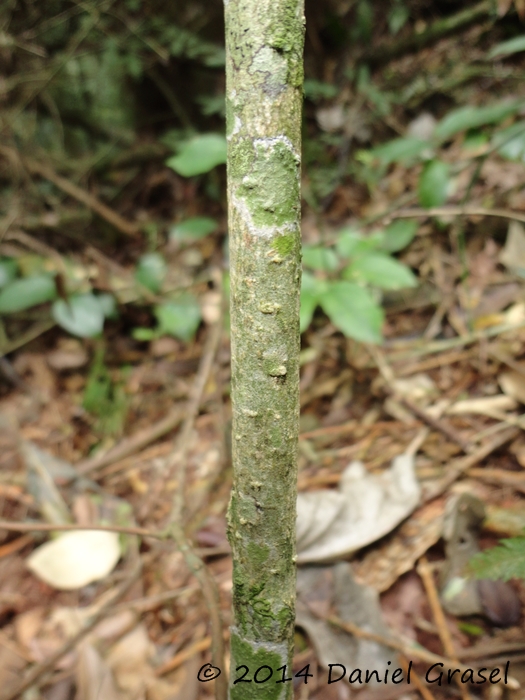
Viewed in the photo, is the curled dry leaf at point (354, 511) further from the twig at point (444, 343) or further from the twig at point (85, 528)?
the twig at point (444, 343)

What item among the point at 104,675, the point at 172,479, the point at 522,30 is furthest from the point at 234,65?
the point at 522,30

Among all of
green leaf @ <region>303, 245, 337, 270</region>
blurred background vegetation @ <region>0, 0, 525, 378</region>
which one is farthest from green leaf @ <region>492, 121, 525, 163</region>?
green leaf @ <region>303, 245, 337, 270</region>

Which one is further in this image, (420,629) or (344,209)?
(344,209)

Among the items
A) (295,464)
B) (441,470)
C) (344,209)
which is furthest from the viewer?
(344,209)

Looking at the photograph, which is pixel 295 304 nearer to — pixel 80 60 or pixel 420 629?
pixel 420 629

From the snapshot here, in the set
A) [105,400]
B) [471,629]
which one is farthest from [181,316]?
[471,629]

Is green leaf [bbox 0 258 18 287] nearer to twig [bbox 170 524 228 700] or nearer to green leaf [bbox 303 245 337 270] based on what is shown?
green leaf [bbox 303 245 337 270]
